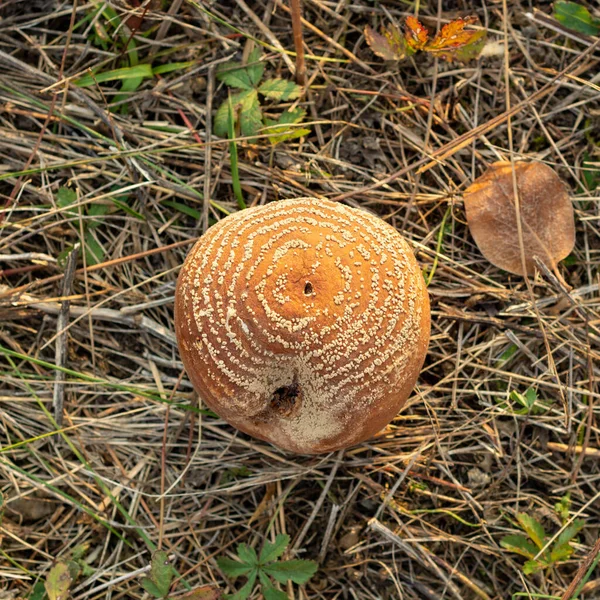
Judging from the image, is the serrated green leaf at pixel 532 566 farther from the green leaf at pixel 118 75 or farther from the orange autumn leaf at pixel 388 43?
the green leaf at pixel 118 75

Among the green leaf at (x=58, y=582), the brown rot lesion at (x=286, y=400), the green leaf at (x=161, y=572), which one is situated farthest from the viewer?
the green leaf at (x=58, y=582)

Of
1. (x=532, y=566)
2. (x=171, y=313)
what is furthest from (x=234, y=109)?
(x=532, y=566)

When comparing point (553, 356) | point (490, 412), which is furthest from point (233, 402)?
point (553, 356)

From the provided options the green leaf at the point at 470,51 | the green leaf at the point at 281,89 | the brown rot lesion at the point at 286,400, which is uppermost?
the green leaf at the point at 470,51

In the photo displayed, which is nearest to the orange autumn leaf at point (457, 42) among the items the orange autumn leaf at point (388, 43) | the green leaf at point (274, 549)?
the orange autumn leaf at point (388, 43)

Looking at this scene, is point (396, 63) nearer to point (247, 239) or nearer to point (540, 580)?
point (247, 239)

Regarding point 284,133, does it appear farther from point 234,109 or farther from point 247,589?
point 247,589

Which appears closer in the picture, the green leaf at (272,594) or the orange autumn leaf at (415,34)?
the green leaf at (272,594)
